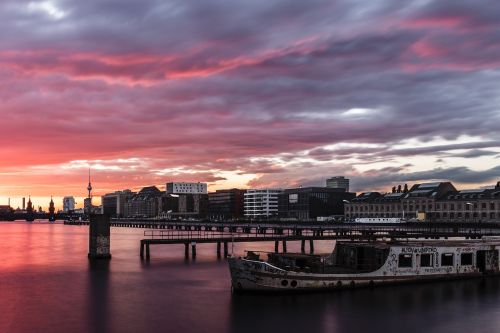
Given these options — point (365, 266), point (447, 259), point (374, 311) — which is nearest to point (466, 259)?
point (447, 259)

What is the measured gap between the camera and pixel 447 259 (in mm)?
74375

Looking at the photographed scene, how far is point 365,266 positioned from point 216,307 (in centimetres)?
2070

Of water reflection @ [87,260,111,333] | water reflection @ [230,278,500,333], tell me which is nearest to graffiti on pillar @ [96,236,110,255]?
water reflection @ [87,260,111,333]

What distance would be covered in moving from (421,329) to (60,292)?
4357 centimetres

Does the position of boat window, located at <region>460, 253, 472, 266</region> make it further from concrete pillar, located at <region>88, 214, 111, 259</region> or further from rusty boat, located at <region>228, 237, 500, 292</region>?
concrete pillar, located at <region>88, 214, 111, 259</region>

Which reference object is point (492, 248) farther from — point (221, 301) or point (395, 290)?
point (221, 301)

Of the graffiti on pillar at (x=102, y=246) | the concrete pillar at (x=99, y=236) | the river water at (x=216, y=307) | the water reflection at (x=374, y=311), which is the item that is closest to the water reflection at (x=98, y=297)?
the river water at (x=216, y=307)

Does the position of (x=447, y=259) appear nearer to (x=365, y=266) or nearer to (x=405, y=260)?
(x=405, y=260)

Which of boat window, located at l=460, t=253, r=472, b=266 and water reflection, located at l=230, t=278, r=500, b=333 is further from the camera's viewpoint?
boat window, located at l=460, t=253, r=472, b=266

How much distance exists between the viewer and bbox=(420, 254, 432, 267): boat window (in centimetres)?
7181

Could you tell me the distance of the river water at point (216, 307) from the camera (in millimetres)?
51312

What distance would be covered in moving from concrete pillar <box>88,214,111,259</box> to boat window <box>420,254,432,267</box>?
168ft

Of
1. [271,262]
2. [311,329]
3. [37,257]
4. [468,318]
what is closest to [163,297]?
[271,262]

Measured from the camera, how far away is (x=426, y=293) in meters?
66.9
